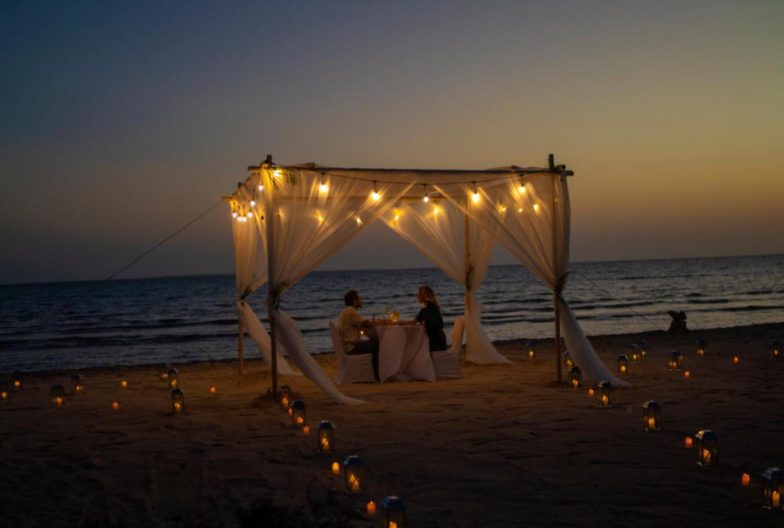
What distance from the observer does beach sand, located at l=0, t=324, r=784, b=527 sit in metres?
3.53

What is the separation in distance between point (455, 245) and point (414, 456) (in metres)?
5.30

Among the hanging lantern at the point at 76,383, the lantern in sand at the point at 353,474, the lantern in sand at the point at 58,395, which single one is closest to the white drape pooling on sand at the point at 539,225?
the lantern in sand at the point at 353,474

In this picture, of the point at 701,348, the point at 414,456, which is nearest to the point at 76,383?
the point at 414,456

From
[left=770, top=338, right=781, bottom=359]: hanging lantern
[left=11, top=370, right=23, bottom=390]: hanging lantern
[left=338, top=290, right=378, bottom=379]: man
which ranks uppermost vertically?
[left=338, top=290, right=378, bottom=379]: man

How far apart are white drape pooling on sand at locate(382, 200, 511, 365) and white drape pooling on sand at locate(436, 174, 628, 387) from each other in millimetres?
1575

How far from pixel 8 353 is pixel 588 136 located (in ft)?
47.2

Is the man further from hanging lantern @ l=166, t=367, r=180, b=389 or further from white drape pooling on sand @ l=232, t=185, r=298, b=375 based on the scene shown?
hanging lantern @ l=166, t=367, r=180, b=389

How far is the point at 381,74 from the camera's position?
11.5 meters

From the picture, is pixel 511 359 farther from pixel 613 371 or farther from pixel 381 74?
pixel 381 74

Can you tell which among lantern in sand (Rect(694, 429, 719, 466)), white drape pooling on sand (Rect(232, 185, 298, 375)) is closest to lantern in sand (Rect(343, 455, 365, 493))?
lantern in sand (Rect(694, 429, 719, 466))

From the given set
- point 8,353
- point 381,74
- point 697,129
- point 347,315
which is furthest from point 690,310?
point 8,353

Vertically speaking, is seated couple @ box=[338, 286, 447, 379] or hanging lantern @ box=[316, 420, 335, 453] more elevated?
seated couple @ box=[338, 286, 447, 379]

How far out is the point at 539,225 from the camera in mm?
7652

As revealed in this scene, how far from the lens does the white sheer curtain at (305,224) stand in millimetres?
6840
